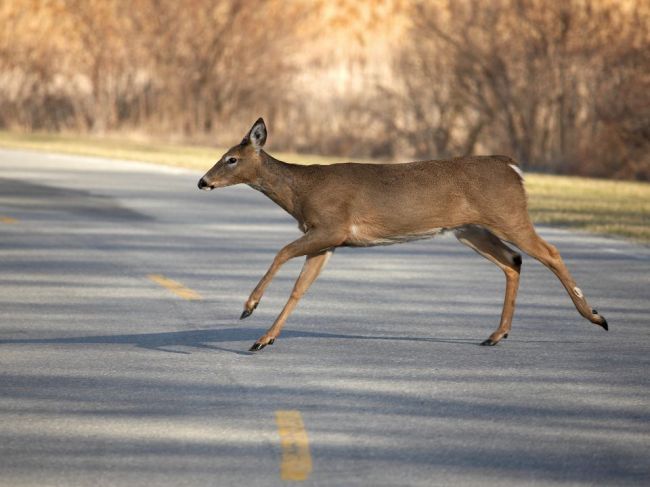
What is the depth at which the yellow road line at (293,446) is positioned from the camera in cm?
738

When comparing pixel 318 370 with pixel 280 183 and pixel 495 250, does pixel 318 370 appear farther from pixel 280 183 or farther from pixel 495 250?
pixel 495 250

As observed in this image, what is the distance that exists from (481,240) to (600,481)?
436 centimetres

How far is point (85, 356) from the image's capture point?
34.4ft

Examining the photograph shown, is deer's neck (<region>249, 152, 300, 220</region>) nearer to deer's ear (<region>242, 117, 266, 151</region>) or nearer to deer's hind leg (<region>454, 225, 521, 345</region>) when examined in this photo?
deer's ear (<region>242, 117, 266, 151</region>)

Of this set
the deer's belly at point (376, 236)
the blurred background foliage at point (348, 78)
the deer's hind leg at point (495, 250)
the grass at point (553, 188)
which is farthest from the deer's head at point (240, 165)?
the blurred background foliage at point (348, 78)

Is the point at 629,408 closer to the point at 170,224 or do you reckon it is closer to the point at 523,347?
the point at 523,347

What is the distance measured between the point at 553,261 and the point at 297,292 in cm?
182

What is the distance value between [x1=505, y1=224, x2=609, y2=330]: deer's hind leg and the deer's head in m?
1.84

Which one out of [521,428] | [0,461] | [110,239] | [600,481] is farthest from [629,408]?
[110,239]

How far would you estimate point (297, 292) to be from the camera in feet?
35.8

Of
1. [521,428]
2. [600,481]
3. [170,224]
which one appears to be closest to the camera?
[600,481]

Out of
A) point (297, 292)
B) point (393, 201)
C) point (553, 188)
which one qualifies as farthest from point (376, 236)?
point (553, 188)

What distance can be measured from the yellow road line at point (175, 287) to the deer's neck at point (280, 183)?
2241 mm

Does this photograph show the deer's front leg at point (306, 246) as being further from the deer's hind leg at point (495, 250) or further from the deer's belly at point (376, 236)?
the deer's hind leg at point (495, 250)
